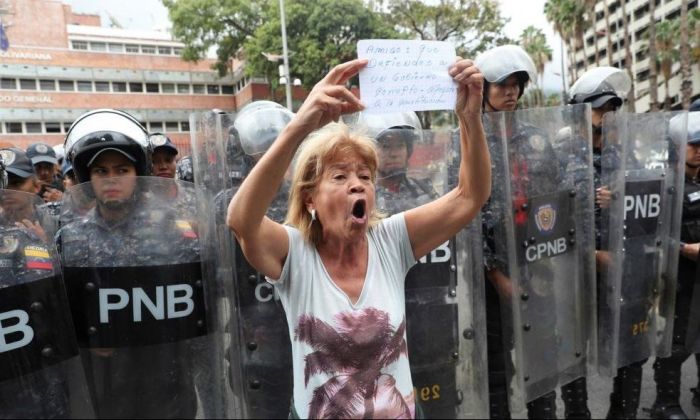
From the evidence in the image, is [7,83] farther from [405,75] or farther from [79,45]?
[405,75]

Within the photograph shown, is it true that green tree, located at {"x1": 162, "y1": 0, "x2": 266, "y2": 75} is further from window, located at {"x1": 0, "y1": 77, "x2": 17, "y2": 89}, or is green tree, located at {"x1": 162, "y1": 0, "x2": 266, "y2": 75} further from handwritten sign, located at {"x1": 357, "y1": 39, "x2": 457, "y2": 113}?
handwritten sign, located at {"x1": 357, "y1": 39, "x2": 457, "y2": 113}

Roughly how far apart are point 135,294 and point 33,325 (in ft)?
0.89

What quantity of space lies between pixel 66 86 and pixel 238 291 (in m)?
34.7

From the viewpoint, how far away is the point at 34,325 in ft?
4.76

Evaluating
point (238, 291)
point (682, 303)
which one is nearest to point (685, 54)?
point (682, 303)

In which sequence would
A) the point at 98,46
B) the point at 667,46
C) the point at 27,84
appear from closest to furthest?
the point at 667,46, the point at 27,84, the point at 98,46

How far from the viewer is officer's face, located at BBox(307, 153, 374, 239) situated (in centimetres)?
142

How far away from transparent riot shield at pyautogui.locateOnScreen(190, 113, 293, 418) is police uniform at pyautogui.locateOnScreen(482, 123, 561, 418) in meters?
0.93

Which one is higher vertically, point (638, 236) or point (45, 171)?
point (45, 171)

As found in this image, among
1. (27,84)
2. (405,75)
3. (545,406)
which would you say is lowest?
(545,406)

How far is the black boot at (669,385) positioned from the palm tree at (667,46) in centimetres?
2999

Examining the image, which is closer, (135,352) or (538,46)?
(135,352)

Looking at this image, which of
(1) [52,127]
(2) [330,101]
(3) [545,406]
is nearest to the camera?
(2) [330,101]

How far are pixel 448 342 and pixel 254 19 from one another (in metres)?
21.9
